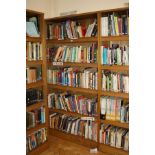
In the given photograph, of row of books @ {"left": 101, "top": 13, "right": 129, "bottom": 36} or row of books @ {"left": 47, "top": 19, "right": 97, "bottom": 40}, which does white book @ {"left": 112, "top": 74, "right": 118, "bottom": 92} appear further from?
row of books @ {"left": 47, "top": 19, "right": 97, "bottom": 40}

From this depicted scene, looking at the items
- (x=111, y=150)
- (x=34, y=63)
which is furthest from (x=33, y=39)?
(x=111, y=150)

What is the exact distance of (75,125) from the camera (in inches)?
145

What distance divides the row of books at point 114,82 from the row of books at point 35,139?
4.02 ft

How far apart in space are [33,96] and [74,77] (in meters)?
0.85

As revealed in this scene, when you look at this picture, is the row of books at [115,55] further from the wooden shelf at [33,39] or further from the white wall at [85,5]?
the wooden shelf at [33,39]

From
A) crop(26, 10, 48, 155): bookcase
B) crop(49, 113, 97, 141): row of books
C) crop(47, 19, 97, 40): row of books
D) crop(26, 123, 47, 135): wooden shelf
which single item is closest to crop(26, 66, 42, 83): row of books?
crop(26, 10, 48, 155): bookcase

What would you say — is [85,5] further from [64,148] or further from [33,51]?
[64,148]

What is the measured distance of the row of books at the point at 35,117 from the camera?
3.07 m

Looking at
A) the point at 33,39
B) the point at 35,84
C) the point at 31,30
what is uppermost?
the point at 31,30

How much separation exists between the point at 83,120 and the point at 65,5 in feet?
7.36

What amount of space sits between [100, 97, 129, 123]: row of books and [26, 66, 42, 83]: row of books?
3.53 feet

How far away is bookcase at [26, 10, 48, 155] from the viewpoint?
310cm
